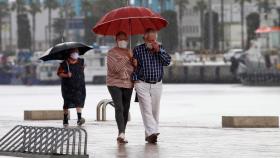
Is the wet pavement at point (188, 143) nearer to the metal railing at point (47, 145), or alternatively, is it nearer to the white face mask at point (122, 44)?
the metal railing at point (47, 145)

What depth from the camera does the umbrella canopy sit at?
56.2 feet

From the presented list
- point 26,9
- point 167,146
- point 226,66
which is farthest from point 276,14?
point 26,9

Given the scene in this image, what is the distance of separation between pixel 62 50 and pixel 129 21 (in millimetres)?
3206

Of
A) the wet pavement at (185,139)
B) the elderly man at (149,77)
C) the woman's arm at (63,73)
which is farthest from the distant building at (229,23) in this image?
the elderly man at (149,77)

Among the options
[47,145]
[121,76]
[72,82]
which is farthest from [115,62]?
[72,82]

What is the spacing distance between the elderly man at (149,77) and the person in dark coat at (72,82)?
4914 millimetres

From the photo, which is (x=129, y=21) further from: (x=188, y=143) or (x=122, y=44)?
(x=188, y=143)

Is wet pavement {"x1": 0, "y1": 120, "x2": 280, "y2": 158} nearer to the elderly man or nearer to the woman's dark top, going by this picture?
the elderly man

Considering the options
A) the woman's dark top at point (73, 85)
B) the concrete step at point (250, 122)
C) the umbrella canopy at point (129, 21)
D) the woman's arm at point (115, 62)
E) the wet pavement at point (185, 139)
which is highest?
the umbrella canopy at point (129, 21)

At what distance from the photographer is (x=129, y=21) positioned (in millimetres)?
18094

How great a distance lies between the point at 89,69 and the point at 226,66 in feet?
31.8

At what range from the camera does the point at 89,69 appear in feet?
239

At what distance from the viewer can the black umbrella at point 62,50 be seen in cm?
2095

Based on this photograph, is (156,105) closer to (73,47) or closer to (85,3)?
(73,47)
